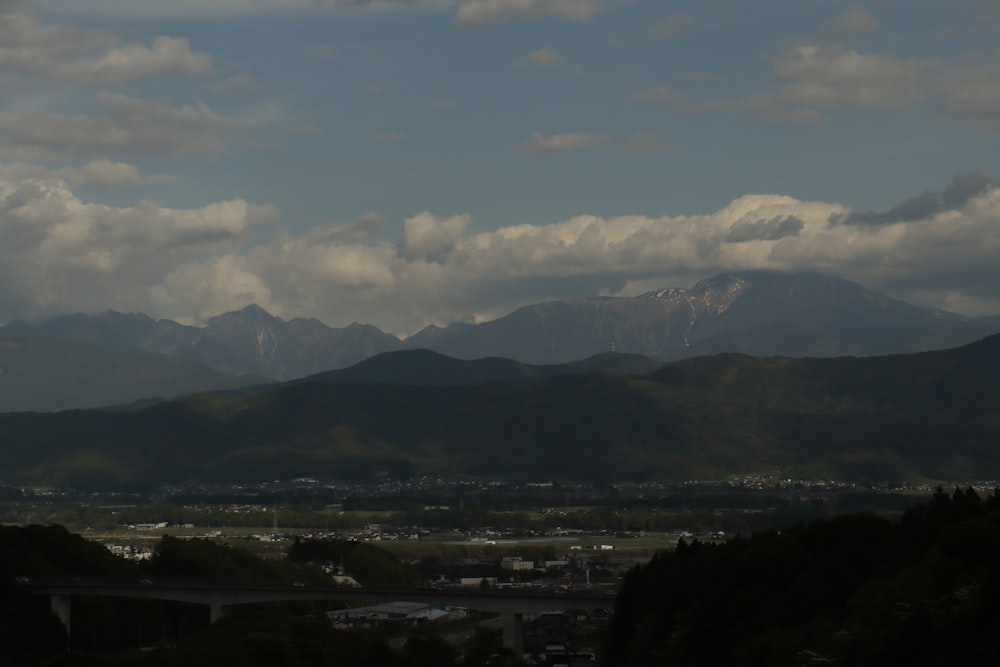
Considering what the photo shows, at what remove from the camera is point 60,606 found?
127 meters

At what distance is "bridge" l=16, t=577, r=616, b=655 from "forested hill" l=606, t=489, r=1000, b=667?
12058 mm

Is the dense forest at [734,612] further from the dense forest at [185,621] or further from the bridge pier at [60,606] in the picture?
the bridge pier at [60,606]

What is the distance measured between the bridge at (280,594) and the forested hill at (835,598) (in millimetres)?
12058

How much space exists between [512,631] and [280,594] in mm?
18260

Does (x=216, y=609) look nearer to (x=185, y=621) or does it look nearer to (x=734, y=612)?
(x=185, y=621)

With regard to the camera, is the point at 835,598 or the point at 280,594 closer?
the point at 835,598

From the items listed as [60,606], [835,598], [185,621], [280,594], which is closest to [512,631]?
[280,594]

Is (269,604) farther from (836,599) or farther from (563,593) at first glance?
(836,599)

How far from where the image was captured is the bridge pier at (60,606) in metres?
126

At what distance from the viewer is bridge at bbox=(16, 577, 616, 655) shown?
123m

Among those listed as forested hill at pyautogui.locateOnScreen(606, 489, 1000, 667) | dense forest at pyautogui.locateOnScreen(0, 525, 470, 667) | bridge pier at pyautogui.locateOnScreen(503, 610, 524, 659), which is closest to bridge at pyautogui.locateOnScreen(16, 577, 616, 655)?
bridge pier at pyautogui.locateOnScreen(503, 610, 524, 659)

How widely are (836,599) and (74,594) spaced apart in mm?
65537

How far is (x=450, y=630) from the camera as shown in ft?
474

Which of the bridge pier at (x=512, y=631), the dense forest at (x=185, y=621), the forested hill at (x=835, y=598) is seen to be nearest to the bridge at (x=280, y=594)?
the bridge pier at (x=512, y=631)
